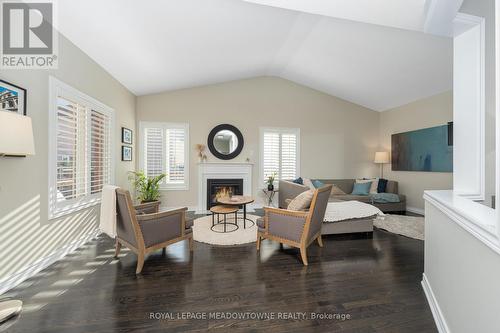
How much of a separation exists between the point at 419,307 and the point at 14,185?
4.06 metres

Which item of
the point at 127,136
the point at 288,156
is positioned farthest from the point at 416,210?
the point at 127,136

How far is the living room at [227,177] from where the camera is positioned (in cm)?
174

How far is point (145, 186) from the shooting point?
16.0ft

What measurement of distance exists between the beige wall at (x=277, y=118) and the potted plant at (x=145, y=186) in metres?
0.53

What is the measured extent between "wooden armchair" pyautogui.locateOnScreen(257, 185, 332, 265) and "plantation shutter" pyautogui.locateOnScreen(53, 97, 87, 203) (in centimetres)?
274

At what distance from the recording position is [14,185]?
2102 millimetres

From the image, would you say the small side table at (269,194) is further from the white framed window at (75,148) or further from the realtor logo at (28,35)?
the realtor logo at (28,35)

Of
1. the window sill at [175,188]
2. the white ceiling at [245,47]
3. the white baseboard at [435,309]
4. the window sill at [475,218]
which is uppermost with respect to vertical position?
the white ceiling at [245,47]

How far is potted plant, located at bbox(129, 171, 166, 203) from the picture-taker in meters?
4.80

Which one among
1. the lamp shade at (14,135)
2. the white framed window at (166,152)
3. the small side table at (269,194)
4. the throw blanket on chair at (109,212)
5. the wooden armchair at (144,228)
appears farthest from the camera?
the small side table at (269,194)

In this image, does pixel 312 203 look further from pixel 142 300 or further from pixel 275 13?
pixel 275 13

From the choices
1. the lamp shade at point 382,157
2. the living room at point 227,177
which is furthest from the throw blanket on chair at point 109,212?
the lamp shade at point 382,157

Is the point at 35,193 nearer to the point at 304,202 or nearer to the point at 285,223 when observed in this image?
the point at 285,223

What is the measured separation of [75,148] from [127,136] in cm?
168
